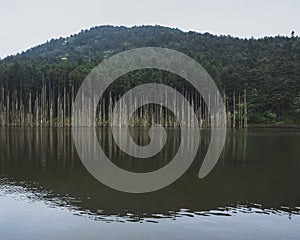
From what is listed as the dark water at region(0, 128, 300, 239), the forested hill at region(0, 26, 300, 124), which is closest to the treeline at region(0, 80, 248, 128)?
the forested hill at region(0, 26, 300, 124)

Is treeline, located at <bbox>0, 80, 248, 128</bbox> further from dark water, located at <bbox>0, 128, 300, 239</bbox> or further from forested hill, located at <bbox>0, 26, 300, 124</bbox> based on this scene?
dark water, located at <bbox>0, 128, 300, 239</bbox>

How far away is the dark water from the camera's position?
390 inches

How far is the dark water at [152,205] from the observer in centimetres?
991

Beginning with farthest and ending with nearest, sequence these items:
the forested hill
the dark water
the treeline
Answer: the forested hill → the treeline → the dark water

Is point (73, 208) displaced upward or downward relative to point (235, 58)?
downward

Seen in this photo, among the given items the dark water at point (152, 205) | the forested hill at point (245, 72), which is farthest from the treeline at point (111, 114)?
the dark water at point (152, 205)

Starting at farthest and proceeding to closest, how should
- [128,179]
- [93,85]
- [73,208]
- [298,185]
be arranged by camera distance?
[93,85]
[128,179]
[298,185]
[73,208]

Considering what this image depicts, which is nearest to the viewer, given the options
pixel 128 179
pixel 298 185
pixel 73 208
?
pixel 73 208

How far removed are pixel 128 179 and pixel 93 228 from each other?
6.51 metres

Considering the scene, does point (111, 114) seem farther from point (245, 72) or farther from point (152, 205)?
point (152, 205)

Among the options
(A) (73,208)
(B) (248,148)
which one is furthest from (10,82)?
(A) (73,208)

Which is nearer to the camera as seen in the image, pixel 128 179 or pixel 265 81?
pixel 128 179

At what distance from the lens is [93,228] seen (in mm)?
10047

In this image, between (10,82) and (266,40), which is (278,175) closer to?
(10,82)
